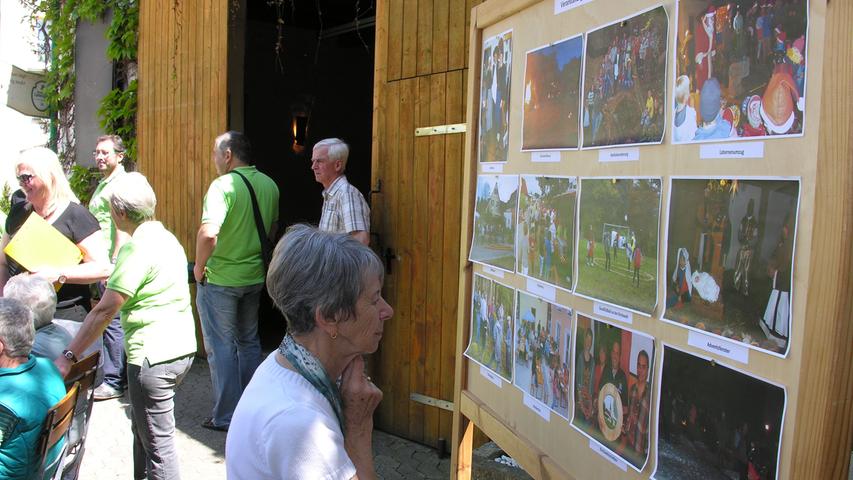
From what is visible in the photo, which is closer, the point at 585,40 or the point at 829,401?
the point at 829,401

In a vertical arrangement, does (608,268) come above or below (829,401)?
above

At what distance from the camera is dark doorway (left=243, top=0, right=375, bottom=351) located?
34.0 feet

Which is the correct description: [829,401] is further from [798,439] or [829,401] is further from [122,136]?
[122,136]

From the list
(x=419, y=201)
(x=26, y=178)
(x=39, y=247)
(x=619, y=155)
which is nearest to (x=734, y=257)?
(x=619, y=155)

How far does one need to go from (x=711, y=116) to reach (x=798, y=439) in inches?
25.5

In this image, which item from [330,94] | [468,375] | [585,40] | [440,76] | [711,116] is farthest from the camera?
[330,94]

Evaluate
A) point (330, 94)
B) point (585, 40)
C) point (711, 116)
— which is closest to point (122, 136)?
point (330, 94)

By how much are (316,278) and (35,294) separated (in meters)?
2.41

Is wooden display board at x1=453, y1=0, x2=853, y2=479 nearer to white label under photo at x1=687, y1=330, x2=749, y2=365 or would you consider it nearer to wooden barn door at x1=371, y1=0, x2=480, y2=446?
white label under photo at x1=687, y1=330, x2=749, y2=365

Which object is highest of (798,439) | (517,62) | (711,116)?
(517,62)

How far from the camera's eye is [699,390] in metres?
1.56

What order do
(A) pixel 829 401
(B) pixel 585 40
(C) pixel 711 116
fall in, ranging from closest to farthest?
(A) pixel 829 401
(C) pixel 711 116
(B) pixel 585 40
